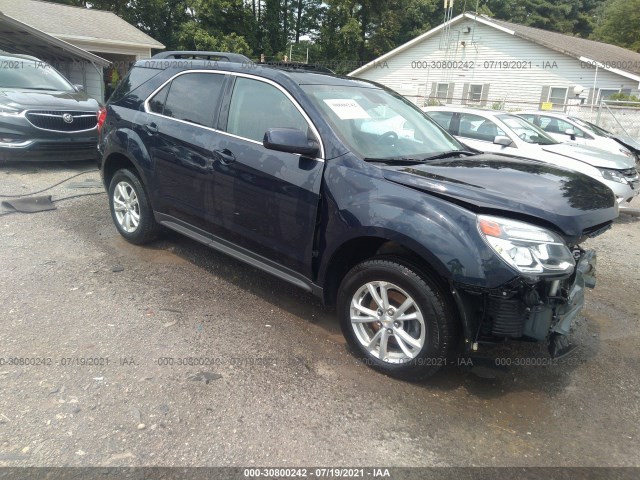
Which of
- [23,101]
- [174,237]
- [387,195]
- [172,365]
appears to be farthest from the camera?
[23,101]

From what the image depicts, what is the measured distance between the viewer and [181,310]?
4.00 meters

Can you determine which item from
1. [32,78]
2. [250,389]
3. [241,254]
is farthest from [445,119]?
[32,78]

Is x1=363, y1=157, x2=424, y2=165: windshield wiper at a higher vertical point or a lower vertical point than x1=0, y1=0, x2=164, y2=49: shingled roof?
lower

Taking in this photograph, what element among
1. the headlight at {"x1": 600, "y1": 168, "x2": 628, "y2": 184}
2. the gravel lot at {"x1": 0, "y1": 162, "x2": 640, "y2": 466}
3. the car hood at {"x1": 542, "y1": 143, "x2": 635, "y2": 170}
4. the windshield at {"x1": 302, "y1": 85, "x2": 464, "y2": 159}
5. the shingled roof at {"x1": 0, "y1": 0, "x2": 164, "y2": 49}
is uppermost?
the shingled roof at {"x1": 0, "y1": 0, "x2": 164, "y2": 49}

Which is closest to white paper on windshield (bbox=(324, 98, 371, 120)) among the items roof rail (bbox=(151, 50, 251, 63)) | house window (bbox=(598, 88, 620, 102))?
roof rail (bbox=(151, 50, 251, 63))

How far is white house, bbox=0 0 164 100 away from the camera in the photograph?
56.1ft

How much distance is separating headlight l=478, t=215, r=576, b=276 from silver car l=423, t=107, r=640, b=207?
492 centimetres

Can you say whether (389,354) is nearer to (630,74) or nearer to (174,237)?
(174,237)

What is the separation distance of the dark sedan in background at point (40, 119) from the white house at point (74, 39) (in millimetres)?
8892

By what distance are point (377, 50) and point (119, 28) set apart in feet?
69.6

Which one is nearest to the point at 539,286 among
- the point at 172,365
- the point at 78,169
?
the point at 172,365

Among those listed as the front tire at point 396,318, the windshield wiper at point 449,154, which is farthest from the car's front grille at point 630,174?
the front tire at point 396,318

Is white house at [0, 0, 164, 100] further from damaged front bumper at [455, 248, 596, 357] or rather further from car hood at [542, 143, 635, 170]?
damaged front bumper at [455, 248, 596, 357]

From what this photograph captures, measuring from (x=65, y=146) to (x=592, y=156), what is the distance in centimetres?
852
